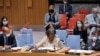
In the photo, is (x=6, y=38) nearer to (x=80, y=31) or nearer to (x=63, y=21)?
(x=80, y=31)

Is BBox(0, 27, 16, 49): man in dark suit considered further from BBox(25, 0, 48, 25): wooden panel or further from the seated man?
BBox(25, 0, 48, 25): wooden panel

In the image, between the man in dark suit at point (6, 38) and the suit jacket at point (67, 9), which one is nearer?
the man in dark suit at point (6, 38)

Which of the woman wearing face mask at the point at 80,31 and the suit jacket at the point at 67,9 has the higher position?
the suit jacket at the point at 67,9

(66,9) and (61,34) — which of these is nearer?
(61,34)

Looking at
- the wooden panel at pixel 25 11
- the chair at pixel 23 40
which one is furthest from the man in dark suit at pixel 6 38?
the wooden panel at pixel 25 11

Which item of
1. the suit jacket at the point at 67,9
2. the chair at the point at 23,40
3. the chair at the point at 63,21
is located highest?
the suit jacket at the point at 67,9

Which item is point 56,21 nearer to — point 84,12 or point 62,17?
point 62,17

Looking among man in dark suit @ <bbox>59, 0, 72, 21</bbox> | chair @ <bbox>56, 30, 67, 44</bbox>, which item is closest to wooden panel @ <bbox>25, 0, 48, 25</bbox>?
man in dark suit @ <bbox>59, 0, 72, 21</bbox>

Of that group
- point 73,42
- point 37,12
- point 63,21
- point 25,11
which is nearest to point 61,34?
point 73,42

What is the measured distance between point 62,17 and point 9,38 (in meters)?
5.62

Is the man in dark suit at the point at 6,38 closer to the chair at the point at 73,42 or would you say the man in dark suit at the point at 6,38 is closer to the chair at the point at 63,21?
the chair at the point at 73,42

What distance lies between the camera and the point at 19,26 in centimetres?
1684

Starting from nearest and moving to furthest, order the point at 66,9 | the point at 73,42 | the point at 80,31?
the point at 73,42 < the point at 80,31 < the point at 66,9

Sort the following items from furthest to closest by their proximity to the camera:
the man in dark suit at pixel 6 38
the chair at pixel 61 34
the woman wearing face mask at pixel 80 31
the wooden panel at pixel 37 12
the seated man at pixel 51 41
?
the wooden panel at pixel 37 12, the woman wearing face mask at pixel 80 31, the chair at pixel 61 34, the man in dark suit at pixel 6 38, the seated man at pixel 51 41
